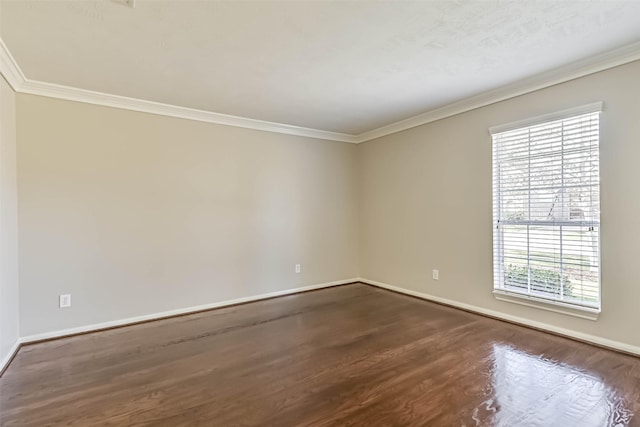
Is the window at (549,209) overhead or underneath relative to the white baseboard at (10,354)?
overhead

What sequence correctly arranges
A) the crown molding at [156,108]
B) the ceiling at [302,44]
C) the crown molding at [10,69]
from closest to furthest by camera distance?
the ceiling at [302,44] → the crown molding at [10,69] → the crown molding at [156,108]

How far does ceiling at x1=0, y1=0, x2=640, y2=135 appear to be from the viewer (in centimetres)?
203

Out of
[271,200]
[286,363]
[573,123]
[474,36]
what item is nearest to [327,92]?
[474,36]

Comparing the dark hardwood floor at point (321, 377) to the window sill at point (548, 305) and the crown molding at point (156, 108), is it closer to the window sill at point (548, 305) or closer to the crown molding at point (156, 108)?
the window sill at point (548, 305)

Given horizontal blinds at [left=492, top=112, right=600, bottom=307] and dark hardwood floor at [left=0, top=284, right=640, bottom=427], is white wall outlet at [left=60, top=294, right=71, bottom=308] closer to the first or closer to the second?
dark hardwood floor at [left=0, top=284, right=640, bottom=427]

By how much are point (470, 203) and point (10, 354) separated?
15.0ft

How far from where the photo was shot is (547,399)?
2051mm

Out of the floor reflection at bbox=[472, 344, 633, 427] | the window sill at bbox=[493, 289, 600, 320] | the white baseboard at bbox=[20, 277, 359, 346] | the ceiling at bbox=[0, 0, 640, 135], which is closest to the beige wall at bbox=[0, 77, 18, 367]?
the white baseboard at bbox=[20, 277, 359, 346]

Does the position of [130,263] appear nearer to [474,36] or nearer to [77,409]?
Result: [77,409]

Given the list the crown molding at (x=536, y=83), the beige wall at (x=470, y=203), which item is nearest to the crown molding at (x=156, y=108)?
the beige wall at (x=470, y=203)

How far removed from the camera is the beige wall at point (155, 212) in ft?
10.3

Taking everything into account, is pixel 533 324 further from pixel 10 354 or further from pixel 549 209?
pixel 10 354

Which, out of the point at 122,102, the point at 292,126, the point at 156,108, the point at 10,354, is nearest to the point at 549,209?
the point at 292,126

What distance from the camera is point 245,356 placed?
8.89 ft
